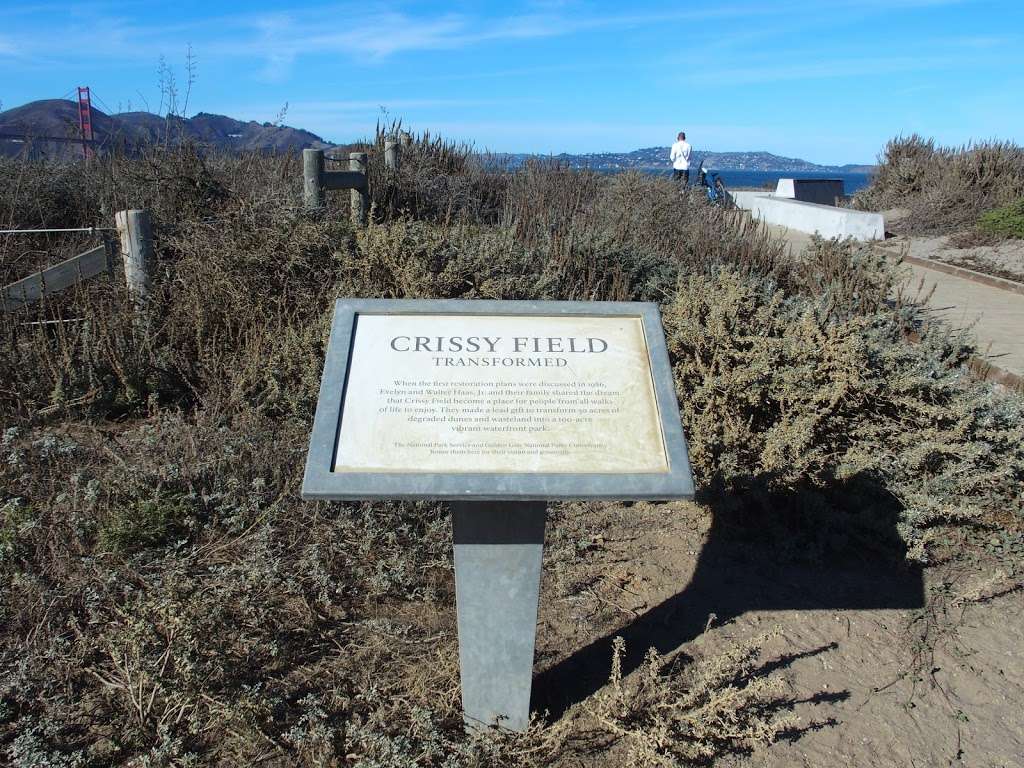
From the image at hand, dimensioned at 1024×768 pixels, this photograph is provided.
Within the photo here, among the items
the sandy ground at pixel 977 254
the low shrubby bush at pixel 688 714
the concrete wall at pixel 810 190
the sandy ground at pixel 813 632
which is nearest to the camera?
the low shrubby bush at pixel 688 714

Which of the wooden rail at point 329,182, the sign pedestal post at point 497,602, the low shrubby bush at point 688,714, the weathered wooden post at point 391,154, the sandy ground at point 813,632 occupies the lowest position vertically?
the sandy ground at point 813,632

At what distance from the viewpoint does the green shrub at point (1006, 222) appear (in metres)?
12.2

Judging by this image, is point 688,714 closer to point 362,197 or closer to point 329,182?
point 329,182

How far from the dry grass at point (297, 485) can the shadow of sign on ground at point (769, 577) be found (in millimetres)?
61

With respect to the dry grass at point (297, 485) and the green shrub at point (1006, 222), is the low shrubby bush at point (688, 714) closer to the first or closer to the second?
the dry grass at point (297, 485)

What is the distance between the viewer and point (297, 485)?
3.84 meters

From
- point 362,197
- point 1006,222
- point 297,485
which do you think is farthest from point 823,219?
point 297,485

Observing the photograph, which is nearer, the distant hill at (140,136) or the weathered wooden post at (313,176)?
the weathered wooden post at (313,176)

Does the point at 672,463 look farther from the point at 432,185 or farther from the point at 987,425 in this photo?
the point at 432,185

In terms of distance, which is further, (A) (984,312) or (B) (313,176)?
(A) (984,312)

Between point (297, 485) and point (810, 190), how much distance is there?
1955cm

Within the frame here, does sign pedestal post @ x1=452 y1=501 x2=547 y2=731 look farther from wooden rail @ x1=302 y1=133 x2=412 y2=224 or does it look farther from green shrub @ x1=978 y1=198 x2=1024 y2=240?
green shrub @ x1=978 y1=198 x2=1024 y2=240

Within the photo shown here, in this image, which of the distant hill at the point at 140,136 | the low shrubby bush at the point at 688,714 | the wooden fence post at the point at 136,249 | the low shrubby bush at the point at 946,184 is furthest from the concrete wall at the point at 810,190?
the low shrubby bush at the point at 688,714

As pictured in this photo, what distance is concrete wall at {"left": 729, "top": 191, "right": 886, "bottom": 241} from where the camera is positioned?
13.4 metres
